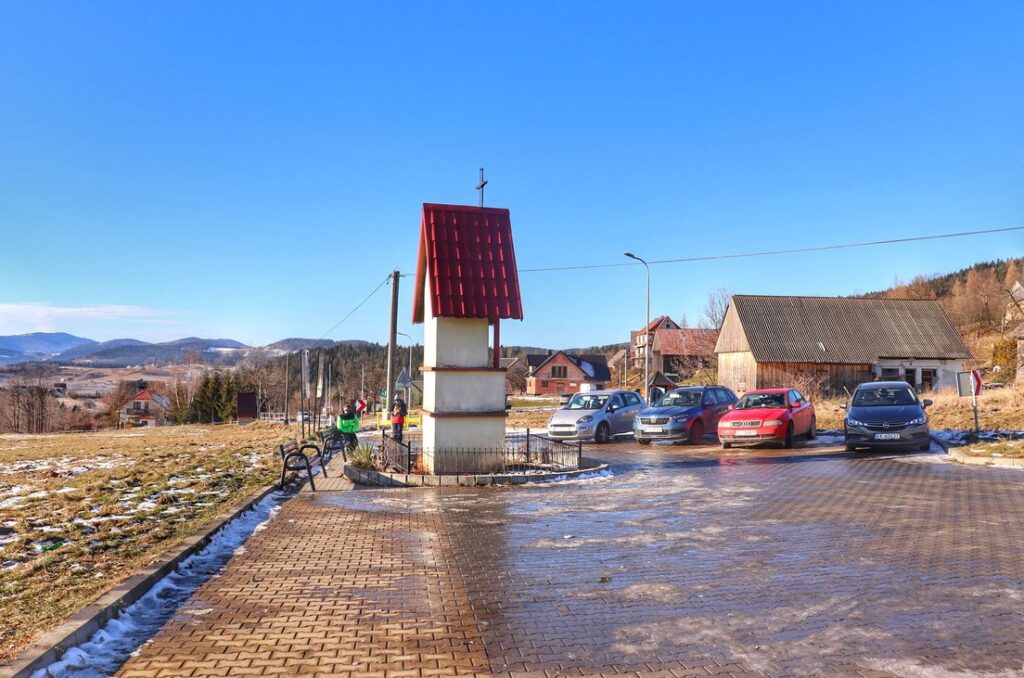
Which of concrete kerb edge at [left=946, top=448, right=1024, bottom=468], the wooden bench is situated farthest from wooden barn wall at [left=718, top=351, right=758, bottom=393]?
the wooden bench

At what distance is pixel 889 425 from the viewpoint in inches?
704

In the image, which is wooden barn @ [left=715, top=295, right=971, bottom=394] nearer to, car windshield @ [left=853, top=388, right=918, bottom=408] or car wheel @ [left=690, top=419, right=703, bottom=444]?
car wheel @ [left=690, top=419, right=703, bottom=444]

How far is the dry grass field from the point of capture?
21.0 feet

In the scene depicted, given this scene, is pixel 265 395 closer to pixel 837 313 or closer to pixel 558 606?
pixel 837 313

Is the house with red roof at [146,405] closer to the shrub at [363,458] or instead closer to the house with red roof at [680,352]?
the house with red roof at [680,352]

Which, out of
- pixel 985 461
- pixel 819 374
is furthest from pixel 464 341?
pixel 819 374

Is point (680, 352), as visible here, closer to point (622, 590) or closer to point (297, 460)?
point (297, 460)

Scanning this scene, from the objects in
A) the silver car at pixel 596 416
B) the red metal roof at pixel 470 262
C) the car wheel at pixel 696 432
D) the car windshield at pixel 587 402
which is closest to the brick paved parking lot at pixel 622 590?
the red metal roof at pixel 470 262

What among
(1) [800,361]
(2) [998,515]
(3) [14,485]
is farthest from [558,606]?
(1) [800,361]

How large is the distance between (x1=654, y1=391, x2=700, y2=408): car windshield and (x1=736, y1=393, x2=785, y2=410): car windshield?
168 cm

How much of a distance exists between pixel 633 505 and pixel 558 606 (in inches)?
208

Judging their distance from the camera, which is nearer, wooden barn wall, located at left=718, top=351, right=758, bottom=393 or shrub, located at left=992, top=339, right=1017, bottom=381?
wooden barn wall, located at left=718, top=351, right=758, bottom=393

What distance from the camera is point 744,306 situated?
46.9 m

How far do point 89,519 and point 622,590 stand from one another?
24.8ft
